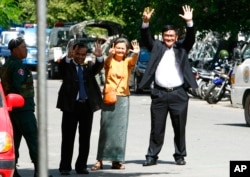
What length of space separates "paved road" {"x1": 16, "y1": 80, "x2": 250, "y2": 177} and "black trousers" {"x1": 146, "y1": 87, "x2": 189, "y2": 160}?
0.89 feet

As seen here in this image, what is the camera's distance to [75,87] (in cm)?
1360

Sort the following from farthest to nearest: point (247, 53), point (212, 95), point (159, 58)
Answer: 1. point (212, 95)
2. point (247, 53)
3. point (159, 58)

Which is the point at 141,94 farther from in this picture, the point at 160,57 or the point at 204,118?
the point at 160,57

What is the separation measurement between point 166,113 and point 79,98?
4.81ft

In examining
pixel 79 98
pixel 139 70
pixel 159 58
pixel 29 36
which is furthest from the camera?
pixel 29 36

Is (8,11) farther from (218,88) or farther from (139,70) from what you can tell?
(139,70)

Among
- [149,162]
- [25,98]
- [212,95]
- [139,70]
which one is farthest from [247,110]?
[139,70]

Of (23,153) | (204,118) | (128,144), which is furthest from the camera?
(204,118)

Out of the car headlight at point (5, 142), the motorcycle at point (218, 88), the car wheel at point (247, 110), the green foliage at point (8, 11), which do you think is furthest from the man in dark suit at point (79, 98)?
the motorcycle at point (218, 88)

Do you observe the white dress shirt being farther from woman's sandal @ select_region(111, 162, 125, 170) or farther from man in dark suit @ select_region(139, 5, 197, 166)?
woman's sandal @ select_region(111, 162, 125, 170)

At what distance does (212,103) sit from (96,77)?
1585cm

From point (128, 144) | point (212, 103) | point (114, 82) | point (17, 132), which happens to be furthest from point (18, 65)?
point (212, 103)

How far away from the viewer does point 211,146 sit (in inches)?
668

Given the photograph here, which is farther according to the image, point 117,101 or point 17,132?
point 117,101
